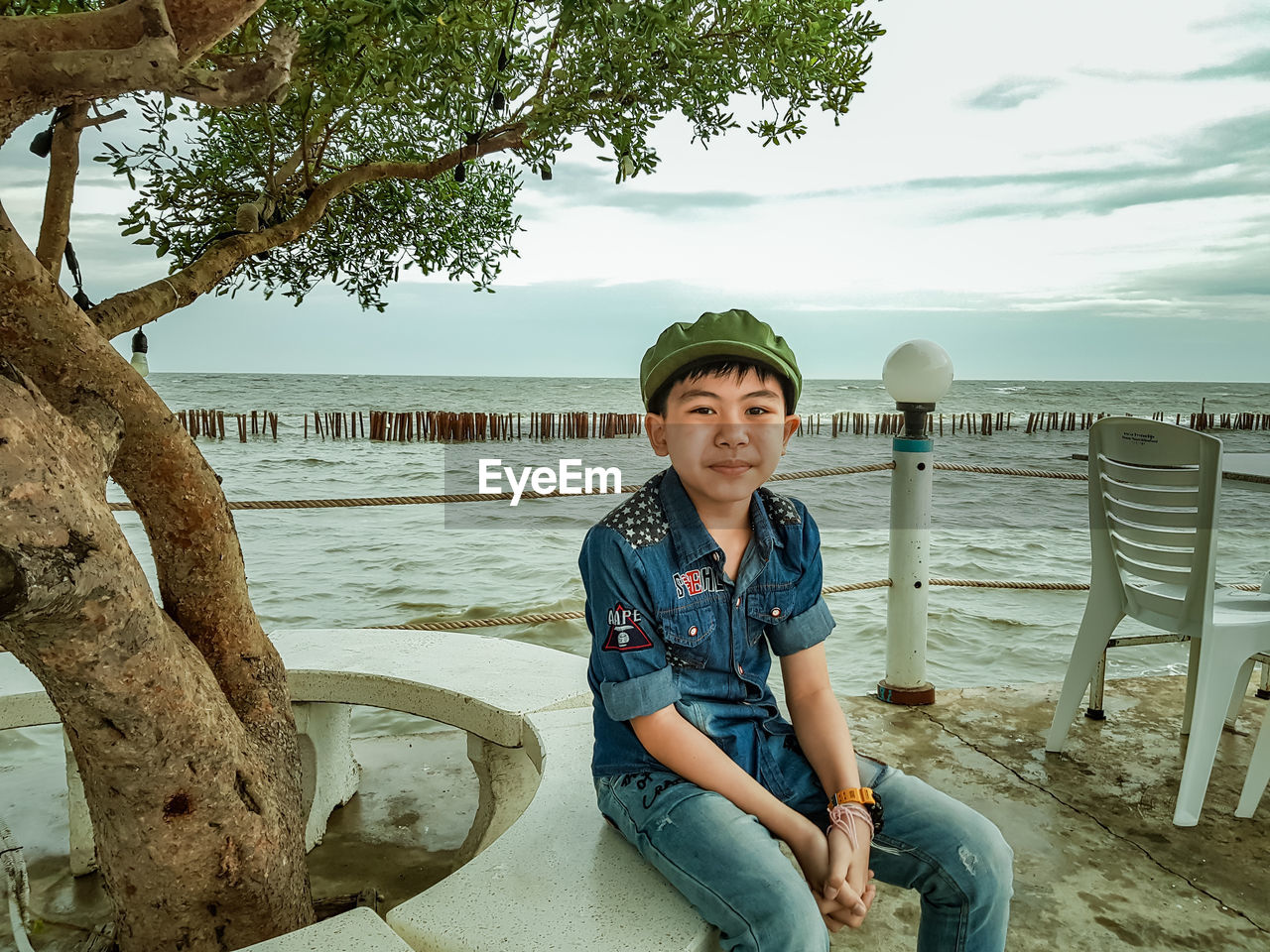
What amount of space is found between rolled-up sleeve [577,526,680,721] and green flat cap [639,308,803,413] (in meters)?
0.28

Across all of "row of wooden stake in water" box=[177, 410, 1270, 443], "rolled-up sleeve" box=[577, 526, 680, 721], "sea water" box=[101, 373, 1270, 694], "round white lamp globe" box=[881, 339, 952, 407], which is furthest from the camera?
"row of wooden stake in water" box=[177, 410, 1270, 443]

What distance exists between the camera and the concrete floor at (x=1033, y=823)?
193 centimetres

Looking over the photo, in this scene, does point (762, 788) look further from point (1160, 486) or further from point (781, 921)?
point (1160, 486)

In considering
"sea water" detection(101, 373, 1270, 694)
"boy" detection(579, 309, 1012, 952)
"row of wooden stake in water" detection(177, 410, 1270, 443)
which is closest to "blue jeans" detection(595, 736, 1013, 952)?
"boy" detection(579, 309, 1012, 952)

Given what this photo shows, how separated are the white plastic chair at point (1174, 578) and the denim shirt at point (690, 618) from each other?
1.34 metres

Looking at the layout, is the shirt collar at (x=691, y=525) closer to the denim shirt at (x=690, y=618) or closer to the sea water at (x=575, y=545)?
the denim shirt at (x=690, y=618)

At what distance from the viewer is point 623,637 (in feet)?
4.36

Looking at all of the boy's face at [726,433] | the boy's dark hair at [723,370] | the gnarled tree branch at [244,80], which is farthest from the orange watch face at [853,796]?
the gnarled tree branch at [244,80]

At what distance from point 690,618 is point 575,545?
865 cm

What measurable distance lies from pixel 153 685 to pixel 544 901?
67 cm

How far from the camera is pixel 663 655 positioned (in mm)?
1363

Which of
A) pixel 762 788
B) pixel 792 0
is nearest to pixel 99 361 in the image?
pixel 762 788

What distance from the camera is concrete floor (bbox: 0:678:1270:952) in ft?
6.32

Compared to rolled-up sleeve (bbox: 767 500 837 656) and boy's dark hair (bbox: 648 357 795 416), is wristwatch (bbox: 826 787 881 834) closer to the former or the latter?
rolled-up sleeve (bbox: 767 500 837 656)
